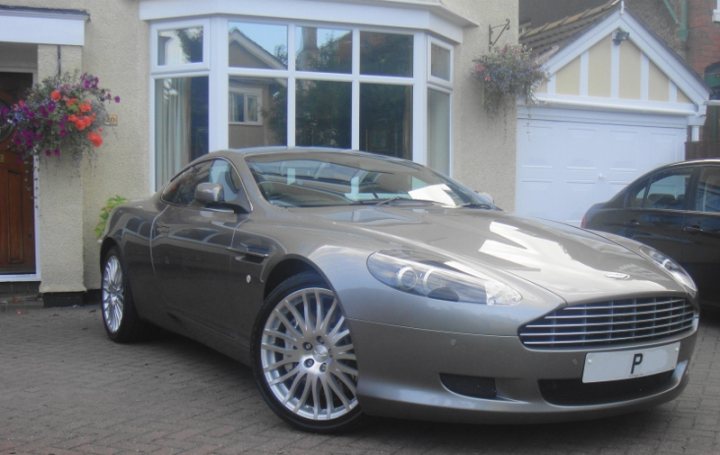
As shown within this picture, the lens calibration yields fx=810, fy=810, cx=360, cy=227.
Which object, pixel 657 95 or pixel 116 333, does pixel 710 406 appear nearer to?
pixel 116 333

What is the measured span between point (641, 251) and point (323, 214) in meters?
1.71

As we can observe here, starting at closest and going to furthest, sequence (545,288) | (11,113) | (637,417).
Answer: (545,288) < (637,417) < (11,113)

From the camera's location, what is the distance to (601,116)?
11.0 meters

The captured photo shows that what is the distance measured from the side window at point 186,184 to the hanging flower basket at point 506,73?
4976 mm

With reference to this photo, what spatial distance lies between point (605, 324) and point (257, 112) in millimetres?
5946

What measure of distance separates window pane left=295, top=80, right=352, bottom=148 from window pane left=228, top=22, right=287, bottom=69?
0.39 metres

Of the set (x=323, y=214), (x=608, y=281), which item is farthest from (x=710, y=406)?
(x=323, y=214)

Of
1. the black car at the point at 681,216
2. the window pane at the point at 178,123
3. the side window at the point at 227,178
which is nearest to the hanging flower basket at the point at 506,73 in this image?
A: the black car at the point at 681,216

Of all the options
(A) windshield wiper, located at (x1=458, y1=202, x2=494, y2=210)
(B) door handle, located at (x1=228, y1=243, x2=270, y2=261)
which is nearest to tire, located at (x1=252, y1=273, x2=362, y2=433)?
(B) door handle, located at (x1=228, y1=243, x2=270, y2=261)

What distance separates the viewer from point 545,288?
11.4ft

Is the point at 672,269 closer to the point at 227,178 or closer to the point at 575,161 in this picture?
the point at 227,178

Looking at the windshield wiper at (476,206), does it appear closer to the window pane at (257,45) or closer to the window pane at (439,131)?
the window pane at (257,45)

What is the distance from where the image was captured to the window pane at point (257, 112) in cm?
866

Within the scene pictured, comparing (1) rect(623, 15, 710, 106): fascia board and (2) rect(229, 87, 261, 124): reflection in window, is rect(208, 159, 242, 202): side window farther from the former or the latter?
(1) rect(623, 15, 710, 106): fascia board
